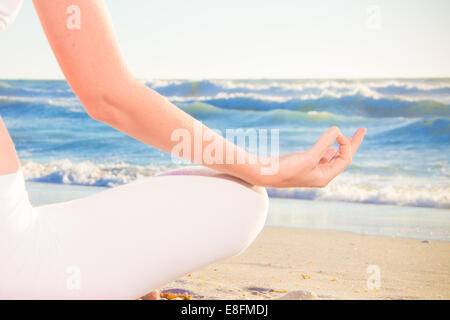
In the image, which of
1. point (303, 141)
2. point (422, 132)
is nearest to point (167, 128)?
point (303, 141)

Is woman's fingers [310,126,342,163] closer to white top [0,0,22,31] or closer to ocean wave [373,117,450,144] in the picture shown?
white top [0,0,22,31]

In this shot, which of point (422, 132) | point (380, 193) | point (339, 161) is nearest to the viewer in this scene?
point (339, 161)

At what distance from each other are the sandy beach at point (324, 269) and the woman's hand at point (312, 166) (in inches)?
29.2

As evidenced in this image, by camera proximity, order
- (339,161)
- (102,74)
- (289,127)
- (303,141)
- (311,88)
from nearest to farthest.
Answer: (102,74)
(339,161)
(303,141)
(289,127)
(311,88)

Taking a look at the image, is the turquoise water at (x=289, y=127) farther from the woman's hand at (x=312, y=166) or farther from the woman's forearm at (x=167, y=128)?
the woman's forearm at (x=167, y=128)

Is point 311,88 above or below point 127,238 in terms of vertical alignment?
above

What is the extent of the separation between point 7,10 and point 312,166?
908 mm

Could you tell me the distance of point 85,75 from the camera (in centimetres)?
105

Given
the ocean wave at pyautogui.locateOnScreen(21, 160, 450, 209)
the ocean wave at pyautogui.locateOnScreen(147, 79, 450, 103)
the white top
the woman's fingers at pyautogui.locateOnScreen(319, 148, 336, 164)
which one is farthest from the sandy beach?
the ocean wave at pyautogui.locateOnScreen(147, 79, 450, 103)

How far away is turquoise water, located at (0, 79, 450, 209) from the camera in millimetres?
8375

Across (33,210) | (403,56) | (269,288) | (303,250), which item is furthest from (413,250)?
(403,56)

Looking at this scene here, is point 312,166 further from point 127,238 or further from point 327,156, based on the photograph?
point 127,238

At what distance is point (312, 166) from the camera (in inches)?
52.1
